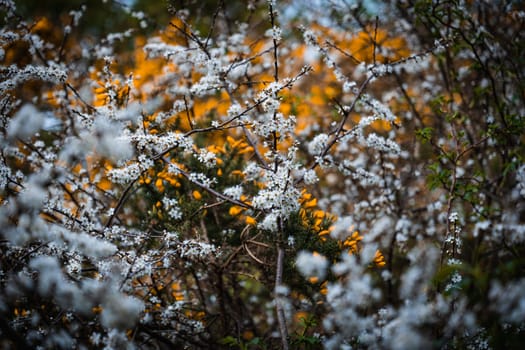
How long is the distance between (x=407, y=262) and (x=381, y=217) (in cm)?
45

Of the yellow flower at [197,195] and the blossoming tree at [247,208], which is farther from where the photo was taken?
the yellow flower at [197,195]

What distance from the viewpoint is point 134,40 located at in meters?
5.01

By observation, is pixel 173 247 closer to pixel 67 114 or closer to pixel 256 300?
pixel 256 300

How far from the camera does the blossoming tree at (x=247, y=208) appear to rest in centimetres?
169

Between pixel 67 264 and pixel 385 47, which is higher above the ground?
pixel 385 47

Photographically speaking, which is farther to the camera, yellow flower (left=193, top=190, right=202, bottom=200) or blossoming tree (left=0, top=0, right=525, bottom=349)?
yellow flower (left=193, top=190, right=202, bottom=200)

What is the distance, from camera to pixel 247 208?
205cm

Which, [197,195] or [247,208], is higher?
[197,195]

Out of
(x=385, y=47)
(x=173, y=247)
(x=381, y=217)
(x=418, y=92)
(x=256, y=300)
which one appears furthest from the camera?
(x=418, y=92)

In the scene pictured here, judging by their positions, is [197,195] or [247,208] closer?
[247,208]

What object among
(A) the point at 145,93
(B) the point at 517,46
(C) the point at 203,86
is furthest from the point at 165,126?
(B) the point at 517,46

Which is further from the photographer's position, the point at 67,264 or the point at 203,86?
the point at 203,86

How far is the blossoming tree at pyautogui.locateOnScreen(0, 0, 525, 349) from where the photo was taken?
66.7 inches

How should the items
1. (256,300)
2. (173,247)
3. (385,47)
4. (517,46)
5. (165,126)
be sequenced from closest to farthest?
(173,247), (165,126), (517,46), (256,300), (385,47)
